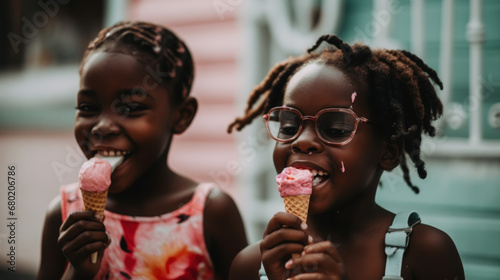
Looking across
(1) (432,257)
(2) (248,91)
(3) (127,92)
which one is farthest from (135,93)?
(2) (248,91)

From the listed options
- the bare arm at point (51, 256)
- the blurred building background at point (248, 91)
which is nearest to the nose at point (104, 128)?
the bare arm at point (51, 256)

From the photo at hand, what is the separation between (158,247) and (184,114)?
590 mm

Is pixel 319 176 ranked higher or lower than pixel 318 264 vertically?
higher

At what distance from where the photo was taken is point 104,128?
2.15 meters

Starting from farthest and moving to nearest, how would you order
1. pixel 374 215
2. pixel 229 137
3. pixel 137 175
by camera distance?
pixel 229 137 < pixel 137 175 < pixel 374 215

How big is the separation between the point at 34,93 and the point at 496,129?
4984 mm

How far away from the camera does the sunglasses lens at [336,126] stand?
185cm

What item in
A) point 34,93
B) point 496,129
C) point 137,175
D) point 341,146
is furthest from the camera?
point 34,93

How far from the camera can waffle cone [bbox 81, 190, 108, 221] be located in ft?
6.81

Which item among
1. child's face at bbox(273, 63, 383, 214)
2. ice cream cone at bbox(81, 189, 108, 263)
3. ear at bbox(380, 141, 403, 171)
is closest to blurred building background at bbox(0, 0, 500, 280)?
ice cream cone at bbox(81, 189, 108, 263)

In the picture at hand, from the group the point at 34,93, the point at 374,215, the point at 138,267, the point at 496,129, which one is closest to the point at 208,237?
the point at 138,267

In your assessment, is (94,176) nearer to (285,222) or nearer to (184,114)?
(184,114)

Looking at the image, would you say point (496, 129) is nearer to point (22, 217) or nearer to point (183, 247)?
point (183, 247)

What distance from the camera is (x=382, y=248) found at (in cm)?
188
